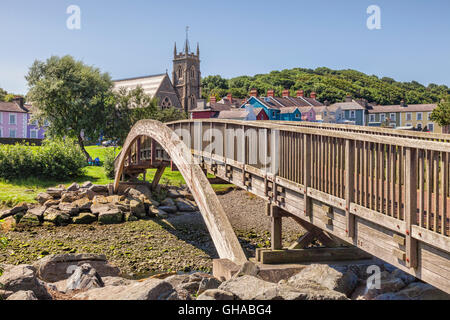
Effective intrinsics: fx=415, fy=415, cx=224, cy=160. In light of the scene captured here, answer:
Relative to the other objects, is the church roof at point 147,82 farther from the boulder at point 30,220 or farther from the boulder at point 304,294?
the boulder at point 304,294

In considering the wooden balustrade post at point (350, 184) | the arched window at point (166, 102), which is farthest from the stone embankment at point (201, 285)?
the arched window at point (166, 102)

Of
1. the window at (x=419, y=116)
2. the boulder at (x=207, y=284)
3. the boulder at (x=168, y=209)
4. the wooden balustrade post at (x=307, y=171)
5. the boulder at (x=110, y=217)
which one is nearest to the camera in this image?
the boulder at (x=207, y=284)

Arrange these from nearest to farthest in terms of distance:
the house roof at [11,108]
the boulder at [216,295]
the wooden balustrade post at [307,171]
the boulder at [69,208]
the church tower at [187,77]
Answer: the boulder at [216,295] → the wooden balustrade post at [307,171] → the boulder at [69,208] → the house roof at [11,108] → the church tower at [187,77]

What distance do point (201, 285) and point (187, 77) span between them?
82.2m

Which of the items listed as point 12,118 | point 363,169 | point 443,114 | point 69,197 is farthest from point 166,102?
point 363,169

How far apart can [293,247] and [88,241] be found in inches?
439

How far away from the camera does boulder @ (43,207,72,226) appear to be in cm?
2125

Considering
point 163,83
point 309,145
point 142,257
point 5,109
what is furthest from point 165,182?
point 163,83

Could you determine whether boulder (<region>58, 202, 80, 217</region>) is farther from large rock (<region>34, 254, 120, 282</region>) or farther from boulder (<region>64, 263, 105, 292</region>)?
boulder (<region>64, 263, 105, 292</region>)

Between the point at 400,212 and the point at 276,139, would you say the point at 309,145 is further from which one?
the point at 400,212

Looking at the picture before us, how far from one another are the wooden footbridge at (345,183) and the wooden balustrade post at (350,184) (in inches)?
0.7

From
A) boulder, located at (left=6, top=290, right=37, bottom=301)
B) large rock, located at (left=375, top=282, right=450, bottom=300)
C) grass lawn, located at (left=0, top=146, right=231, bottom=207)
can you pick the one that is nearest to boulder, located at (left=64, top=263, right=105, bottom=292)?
boulder, located at (left=6, top=290, right=37, bottom=301)

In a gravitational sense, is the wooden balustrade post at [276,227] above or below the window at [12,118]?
below

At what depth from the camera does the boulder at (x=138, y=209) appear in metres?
23.2
